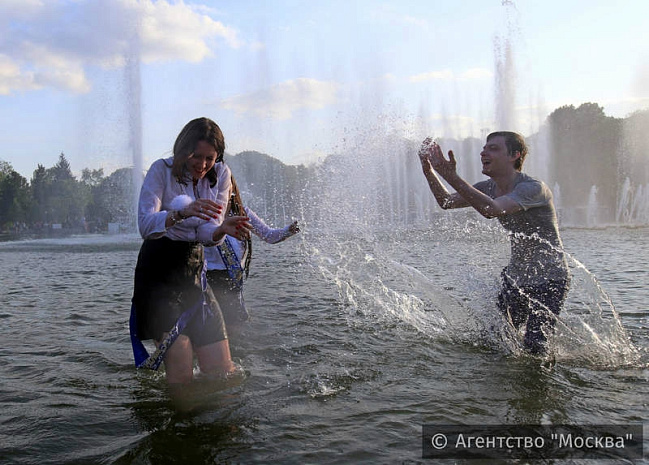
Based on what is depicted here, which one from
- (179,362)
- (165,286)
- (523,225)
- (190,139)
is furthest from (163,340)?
(523,225)

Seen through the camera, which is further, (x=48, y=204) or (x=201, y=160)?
(x=48, y=204)

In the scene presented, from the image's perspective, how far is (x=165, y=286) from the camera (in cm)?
371

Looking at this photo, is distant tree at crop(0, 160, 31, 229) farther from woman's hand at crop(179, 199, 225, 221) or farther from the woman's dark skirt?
woman's hand at crop(179, 199, 225, 221)

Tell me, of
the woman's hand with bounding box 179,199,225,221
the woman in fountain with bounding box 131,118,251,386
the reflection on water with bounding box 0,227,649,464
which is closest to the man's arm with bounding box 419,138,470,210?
A: the reflection on water with bounding box 0,227,649,464

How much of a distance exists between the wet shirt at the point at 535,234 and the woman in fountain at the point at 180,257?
233 centimetres

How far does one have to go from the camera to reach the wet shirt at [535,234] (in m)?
4.52

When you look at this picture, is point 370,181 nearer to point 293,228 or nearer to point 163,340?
point 293,228

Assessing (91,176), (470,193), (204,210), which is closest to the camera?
(204,210)

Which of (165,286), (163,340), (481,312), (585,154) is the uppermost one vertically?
(585,154)

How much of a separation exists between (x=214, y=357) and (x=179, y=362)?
28 centimetres

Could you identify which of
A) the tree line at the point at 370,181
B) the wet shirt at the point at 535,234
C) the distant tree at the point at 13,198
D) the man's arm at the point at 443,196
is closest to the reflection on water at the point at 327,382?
the wet shirt at the point at 535,234

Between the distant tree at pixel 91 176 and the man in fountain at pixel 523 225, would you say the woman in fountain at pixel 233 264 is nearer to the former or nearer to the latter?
the man in fountain at pixel 523 225

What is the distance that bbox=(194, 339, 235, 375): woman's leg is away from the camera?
3980mm

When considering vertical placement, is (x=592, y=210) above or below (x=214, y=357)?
above
